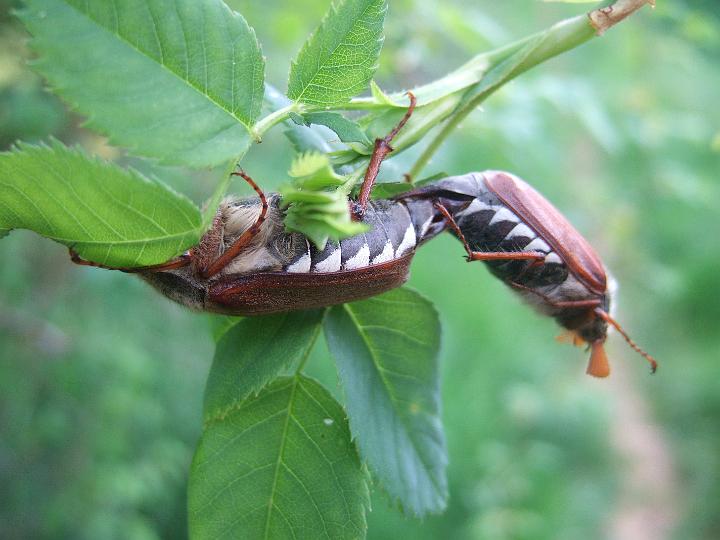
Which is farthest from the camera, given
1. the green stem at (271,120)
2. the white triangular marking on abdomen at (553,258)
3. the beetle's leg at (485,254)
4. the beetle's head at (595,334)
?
the beetle's head at (595,334)

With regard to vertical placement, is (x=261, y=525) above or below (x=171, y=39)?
below

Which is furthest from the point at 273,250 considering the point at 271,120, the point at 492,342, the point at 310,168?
the point at 492,342

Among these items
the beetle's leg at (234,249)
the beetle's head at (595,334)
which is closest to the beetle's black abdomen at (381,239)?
the beetle's leg at (234,249)

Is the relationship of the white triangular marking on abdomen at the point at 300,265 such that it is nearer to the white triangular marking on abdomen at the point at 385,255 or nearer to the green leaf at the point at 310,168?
the white triangular marking on abdomen at the point at 385,255

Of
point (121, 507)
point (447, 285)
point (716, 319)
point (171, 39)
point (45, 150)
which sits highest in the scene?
point (171, 39)

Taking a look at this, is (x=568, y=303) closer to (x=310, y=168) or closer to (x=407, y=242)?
(x=407, y=242)

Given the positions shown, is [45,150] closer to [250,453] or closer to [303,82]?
[303,82]

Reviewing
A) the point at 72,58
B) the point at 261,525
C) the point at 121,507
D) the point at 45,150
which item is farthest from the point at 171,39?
the point at 121,507
